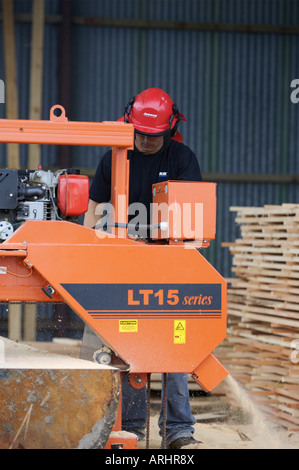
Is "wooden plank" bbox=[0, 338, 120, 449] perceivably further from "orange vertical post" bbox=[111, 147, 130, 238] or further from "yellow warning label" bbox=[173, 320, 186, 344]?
"orange vertical post" bbox=[111, 147, 130, 238]

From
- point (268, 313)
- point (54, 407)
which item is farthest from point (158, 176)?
point (268, 313)

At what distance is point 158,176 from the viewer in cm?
466

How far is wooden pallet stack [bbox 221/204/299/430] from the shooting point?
585cm

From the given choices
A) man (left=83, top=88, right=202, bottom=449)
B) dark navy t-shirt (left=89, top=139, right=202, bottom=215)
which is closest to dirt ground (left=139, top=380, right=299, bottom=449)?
man (left=83, top=88, right=202, bottom=449)

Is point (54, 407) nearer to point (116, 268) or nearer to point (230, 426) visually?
point (116, 268)

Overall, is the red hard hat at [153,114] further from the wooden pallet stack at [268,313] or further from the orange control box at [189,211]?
the wooden pallet stack at [268,313]

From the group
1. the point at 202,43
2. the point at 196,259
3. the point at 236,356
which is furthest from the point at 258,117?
the point at 196,259

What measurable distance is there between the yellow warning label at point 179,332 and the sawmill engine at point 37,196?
0.71 meters

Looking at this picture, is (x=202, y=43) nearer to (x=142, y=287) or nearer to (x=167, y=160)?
(x=167, y=160)

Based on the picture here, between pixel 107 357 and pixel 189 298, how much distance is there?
462 millimetres

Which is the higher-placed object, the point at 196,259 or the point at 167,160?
the point at 167,160

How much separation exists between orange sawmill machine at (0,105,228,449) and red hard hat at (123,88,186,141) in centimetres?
88

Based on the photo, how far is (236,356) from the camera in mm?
6586

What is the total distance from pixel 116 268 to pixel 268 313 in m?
3.12
